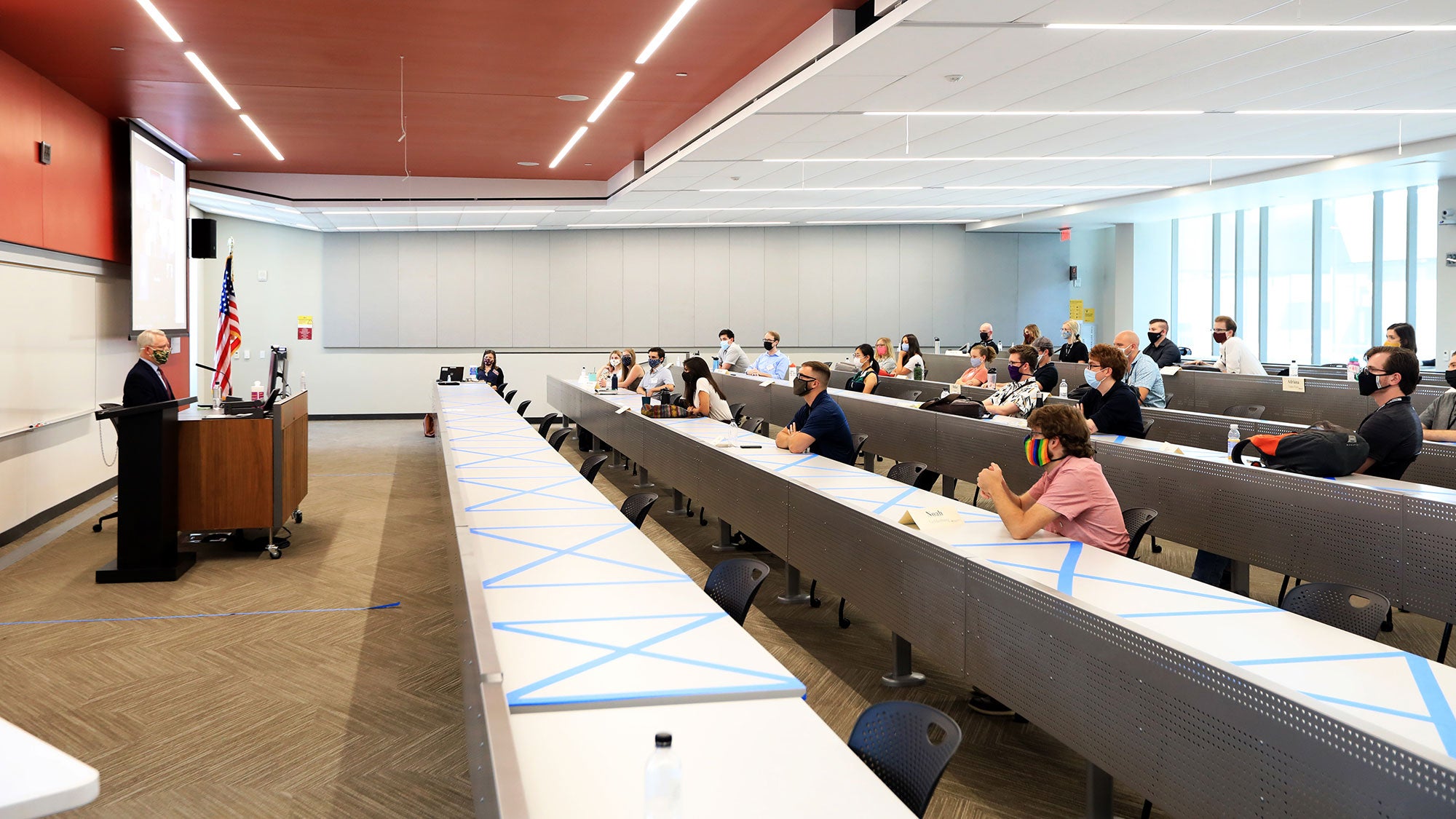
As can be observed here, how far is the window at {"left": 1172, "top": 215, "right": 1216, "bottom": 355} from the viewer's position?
623 inches

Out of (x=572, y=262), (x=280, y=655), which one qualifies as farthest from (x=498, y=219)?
(x=280, y=655)

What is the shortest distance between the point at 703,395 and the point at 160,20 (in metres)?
4.61

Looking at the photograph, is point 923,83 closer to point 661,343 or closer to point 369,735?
point 369,735

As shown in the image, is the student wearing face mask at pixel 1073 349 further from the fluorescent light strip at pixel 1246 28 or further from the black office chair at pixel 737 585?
the black office chair at pixel 737 585

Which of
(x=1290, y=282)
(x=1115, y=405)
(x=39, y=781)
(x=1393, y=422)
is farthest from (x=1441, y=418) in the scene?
(x=1290, y=282)

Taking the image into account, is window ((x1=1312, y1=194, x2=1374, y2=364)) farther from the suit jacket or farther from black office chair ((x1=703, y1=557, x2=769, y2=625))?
the suit jacket

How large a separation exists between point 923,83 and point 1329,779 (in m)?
5.51

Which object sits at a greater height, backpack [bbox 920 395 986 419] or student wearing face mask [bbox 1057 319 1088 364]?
student wearing face mask [bbox 1057 319 1088 364]

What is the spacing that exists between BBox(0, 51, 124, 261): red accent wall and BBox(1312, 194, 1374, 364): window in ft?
47.9

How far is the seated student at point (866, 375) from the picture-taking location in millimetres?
10398

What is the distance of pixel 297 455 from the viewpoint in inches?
289

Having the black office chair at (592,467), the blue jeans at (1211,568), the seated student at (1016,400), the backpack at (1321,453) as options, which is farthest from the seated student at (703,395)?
the backpack at (1321,453)

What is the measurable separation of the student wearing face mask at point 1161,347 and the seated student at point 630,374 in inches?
225

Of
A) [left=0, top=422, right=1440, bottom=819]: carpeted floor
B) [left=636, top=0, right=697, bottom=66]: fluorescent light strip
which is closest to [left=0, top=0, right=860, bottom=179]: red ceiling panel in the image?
[left=636, top=0, right=697, bottom=66]: fluorescent light strip
